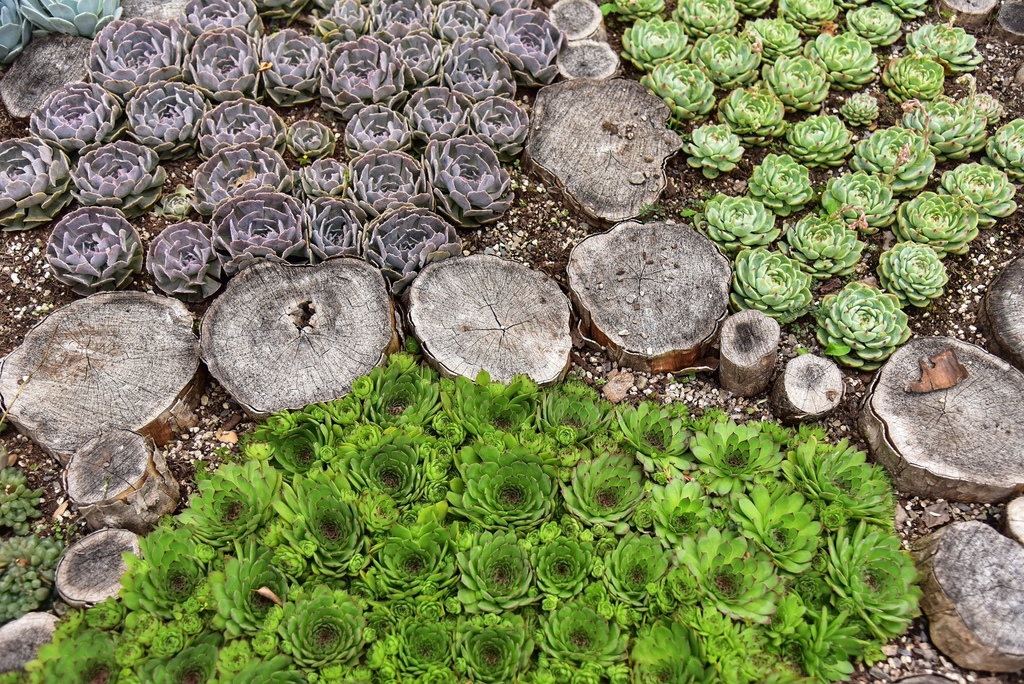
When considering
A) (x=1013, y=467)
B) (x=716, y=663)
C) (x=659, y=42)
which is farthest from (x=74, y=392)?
(x=1013, y=467)

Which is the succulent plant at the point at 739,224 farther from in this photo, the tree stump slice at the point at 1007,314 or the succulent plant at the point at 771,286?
the tree stump slice at the point at 1007,314

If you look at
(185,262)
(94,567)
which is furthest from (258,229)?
(94,567)

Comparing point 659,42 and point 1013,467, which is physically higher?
point 659,42

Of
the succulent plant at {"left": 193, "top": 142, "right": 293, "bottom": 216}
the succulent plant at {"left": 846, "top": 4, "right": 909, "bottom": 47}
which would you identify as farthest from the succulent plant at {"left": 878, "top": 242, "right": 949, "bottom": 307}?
the succulent plant at {"left": 193, "top": 142, "right": 293, "bottom": 216}

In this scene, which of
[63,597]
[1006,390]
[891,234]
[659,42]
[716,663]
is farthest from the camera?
[659,42]

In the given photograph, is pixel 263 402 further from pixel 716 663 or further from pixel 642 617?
pixel 716 663

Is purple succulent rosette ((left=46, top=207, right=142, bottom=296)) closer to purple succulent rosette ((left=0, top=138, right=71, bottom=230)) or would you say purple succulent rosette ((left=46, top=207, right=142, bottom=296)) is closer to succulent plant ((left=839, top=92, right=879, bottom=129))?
purple succulent rosette ((left=0, top=138, right=71, bottom=230))

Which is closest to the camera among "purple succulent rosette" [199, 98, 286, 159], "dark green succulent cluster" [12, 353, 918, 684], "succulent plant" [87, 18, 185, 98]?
"dark green succulent cluster" [12, 353, 918, 684]
